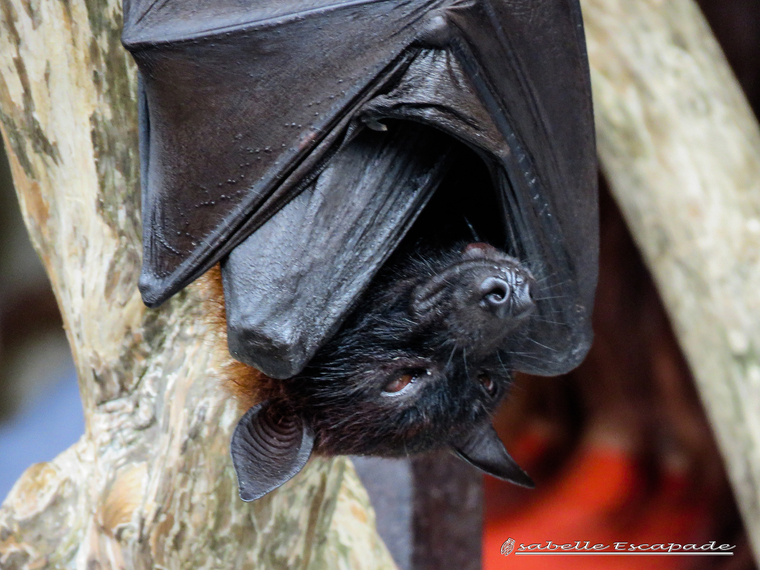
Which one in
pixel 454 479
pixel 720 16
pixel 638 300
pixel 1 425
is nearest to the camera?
pixel 454 479

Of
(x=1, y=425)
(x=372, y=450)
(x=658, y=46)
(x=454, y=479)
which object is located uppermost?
(x=658, y=46)

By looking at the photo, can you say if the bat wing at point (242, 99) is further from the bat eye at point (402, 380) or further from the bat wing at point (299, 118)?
the bat eye at point (402, 380)

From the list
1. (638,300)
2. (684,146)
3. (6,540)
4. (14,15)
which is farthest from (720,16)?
(6,540)

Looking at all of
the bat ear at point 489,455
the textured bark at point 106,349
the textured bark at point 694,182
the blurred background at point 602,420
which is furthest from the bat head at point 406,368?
the blurred background at point 602,420

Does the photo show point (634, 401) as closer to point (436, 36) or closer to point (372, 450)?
point (372, 450)

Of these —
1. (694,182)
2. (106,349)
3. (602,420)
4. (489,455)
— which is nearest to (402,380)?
(489,455)

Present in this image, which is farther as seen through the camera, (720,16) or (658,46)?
(720,16)
